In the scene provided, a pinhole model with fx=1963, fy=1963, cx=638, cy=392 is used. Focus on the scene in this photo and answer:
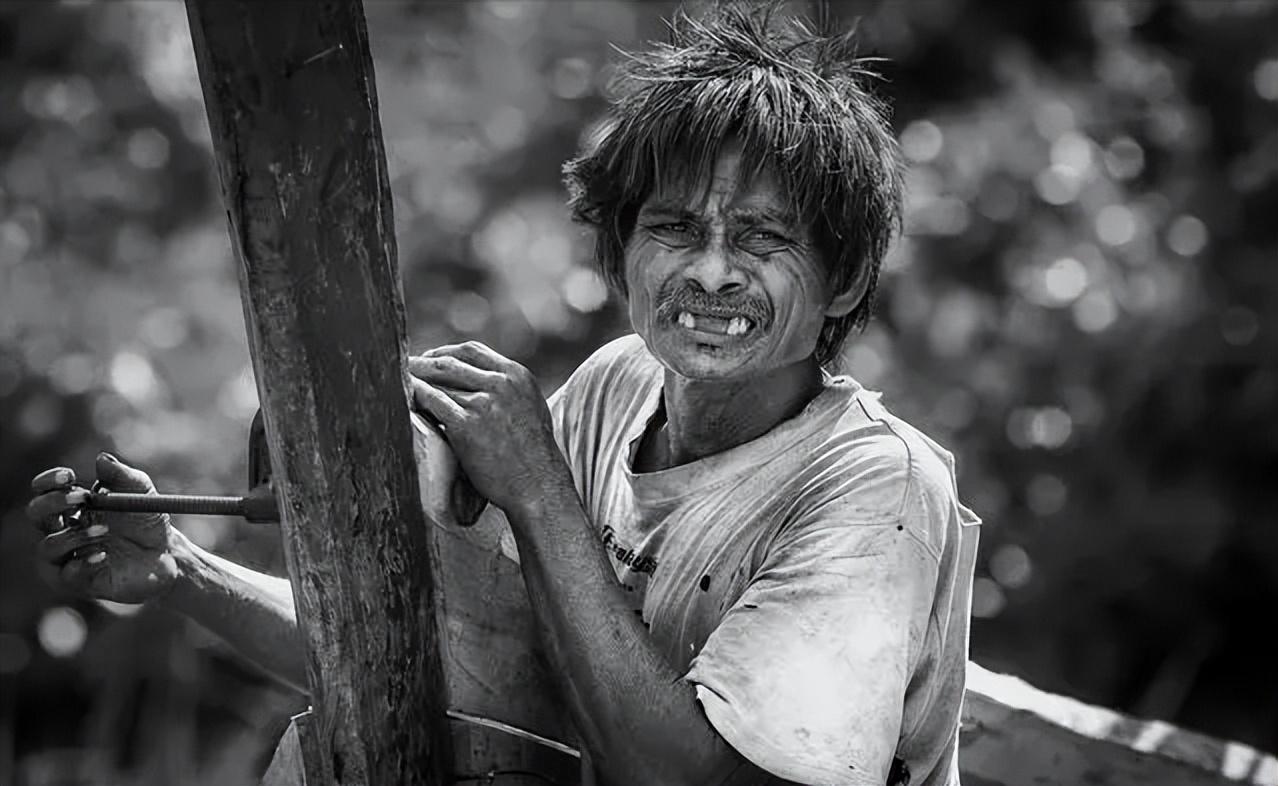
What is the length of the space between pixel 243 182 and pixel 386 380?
287 millimetres

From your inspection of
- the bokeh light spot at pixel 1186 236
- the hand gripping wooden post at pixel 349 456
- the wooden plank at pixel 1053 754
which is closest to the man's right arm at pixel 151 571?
the hand gripping wooden post at pixel 349 456

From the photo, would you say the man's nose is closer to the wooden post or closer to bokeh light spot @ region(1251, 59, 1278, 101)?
the wooden post

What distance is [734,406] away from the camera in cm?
→ 254

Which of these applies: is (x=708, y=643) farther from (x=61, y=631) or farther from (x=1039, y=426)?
(x=61, y=631)

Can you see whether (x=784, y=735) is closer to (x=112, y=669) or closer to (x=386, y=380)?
(x=386, y=380)

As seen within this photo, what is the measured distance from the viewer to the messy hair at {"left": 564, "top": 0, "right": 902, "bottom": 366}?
2381 mm

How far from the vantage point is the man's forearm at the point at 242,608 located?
2750 millimetres

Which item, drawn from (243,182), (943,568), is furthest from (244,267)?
(943,568)

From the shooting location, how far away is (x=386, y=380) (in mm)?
2129

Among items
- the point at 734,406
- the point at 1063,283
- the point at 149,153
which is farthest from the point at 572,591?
the point at 149,153

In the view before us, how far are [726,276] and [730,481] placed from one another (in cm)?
28

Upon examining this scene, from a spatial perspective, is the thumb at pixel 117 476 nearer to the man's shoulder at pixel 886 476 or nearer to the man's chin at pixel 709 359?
the man's chin at pixel 709 359

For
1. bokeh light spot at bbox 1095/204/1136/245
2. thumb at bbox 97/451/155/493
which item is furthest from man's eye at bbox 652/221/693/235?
bokeh light spot at bbox 1095/204/1136/245

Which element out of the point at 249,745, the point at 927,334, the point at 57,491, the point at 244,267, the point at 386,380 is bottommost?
the point at 249,745
